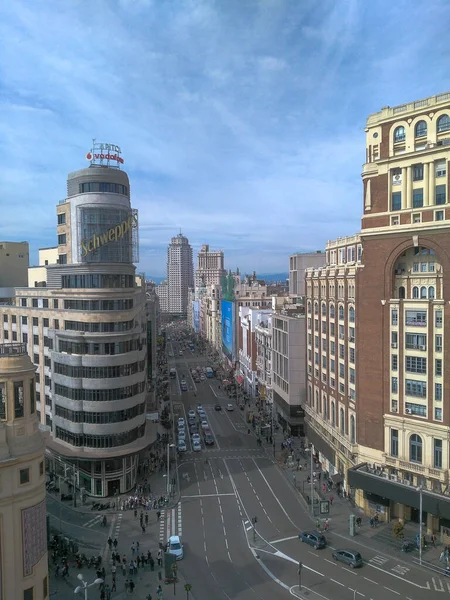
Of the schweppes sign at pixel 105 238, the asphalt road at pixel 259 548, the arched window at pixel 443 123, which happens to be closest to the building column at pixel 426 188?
the arched window at pixel 443 123

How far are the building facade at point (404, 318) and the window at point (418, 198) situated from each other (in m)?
0.10

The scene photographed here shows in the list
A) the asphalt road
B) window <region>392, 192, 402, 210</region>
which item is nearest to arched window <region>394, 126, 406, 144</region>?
window <region>392, 192, 402, 210</region>

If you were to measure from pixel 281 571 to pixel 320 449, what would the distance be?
87.2 ft

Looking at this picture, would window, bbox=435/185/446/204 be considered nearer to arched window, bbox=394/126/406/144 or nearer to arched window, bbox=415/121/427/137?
arched window, bbox=415/121/427/137

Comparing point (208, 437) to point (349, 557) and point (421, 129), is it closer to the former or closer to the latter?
point (349, 557)

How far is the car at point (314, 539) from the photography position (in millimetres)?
45219

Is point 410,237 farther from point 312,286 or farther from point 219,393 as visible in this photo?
point 219,393

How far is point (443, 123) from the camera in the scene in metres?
48.2

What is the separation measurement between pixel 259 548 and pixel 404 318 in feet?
85.1

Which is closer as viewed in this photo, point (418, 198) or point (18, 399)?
point (18, 399)

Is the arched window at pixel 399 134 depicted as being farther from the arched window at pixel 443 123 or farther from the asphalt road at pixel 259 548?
the asphalt road at pixel 259 548

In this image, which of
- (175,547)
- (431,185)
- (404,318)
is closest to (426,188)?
(431,185)

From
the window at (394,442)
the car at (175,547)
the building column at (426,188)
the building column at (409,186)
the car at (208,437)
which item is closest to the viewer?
the car at (175,547)

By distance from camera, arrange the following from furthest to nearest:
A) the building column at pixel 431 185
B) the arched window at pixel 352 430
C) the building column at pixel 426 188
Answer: the arched window at pixel 352 430
the building column at pixel 426 188
the building column at pixel 431 185
